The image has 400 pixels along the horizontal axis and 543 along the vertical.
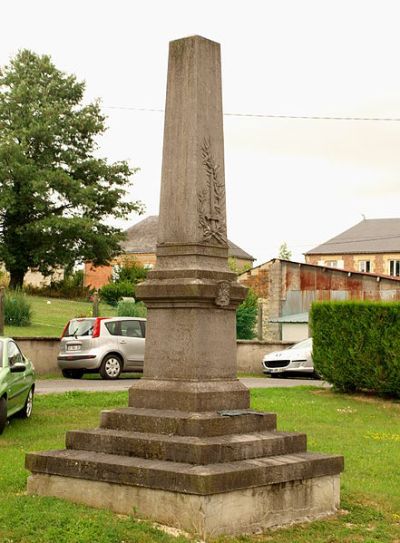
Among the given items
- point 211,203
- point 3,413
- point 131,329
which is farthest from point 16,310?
point 211,203

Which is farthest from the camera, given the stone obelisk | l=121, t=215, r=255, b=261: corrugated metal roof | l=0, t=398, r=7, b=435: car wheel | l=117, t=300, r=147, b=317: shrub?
l=121, t=215, r=255, b=261: corrugated metal roof

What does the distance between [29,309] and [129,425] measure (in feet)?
84.7

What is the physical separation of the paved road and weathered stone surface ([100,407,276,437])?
11.1 m

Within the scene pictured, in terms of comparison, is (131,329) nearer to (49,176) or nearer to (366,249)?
(49,176)

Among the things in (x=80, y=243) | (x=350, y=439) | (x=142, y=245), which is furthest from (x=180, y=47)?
(x=142, y=245)

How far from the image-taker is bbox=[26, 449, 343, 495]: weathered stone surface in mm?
7238

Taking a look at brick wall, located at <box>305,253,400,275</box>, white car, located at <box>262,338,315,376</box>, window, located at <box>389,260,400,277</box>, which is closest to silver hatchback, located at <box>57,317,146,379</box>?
white car, located at <box>262,338,315,376</box>

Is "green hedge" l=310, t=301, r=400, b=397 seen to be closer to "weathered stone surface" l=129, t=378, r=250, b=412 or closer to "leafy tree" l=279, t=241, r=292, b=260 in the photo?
"weathered stone surface" l=129, t=378, r=250, b=412

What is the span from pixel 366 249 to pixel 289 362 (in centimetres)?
6411

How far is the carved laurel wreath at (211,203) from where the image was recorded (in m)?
8.62

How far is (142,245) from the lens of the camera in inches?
3703

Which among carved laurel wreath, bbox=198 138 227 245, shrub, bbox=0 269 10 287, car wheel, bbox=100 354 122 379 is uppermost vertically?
shrub, bbox=0 269 10 287

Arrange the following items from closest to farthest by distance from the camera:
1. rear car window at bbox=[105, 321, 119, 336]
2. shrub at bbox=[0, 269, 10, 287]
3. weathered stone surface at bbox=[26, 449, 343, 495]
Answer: weathered stone surface at bbox=[26, 449, 343, 495]
rear car window at bbox=[105, 321, 119, 336]
shrub at bbox=[0, 269, 10, 287]

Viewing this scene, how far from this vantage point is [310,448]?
12156 mm
